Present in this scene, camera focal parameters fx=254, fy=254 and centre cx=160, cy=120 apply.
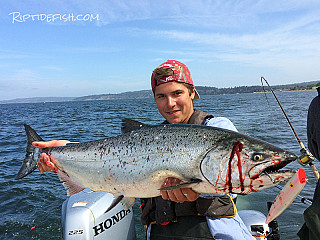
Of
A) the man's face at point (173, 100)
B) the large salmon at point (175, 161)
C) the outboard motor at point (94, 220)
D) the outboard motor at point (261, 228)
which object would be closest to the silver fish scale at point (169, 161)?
the large salmon at point (175, 161)

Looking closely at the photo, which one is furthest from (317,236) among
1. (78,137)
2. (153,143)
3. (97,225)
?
(78,137)

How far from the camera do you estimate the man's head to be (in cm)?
327

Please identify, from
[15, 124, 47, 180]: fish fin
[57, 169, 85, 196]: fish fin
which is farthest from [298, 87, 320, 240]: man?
[15, 124, 47, 180]: fish fin

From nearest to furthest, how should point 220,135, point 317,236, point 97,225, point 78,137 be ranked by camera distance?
point 317,236, point 220,135, point 97,225, point 78,137

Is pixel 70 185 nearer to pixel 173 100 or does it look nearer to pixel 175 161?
pixel 175 161

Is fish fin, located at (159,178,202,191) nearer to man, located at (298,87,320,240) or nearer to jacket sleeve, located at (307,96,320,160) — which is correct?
man, located at (298,87,320,240)

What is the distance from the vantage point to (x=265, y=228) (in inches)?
200

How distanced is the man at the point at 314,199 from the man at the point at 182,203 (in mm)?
593

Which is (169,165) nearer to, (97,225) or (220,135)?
(220,135)

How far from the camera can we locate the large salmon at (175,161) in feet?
7.72

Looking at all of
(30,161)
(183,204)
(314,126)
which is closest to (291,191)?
(314,126)

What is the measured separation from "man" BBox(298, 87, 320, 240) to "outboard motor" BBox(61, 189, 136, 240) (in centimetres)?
362

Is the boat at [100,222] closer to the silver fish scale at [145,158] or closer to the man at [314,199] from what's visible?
the silver fish scale at [145,158]

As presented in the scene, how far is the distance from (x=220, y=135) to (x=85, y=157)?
1.73 metres
